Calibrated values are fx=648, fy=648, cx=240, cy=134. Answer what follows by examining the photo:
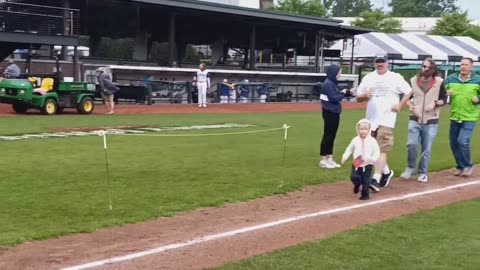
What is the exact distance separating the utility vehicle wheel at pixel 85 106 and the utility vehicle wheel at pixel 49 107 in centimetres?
96

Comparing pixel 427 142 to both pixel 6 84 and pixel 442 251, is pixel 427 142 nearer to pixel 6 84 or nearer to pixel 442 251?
pixel 442 251

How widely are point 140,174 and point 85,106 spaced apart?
14732mm

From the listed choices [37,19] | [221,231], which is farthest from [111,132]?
[37,19]

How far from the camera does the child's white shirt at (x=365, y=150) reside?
29.5 ft

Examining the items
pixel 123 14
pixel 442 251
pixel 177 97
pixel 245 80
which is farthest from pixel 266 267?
pixel 245 80

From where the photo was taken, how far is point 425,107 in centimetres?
1048

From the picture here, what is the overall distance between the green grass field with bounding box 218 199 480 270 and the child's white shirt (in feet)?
4.72

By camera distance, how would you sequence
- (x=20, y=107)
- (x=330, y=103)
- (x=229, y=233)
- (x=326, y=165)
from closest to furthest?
(x=229, y=233)
(x=330, y=103)
(x=326, y=165)
(x=20, y=107)

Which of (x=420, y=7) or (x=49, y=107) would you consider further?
(x=420, y=7)

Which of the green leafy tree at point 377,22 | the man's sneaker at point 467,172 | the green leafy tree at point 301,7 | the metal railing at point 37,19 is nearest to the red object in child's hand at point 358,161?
the man's sneaker at point 467,172

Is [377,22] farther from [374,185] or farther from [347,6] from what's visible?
[347,6]

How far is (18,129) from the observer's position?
17.6 m

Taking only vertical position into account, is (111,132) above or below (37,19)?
below

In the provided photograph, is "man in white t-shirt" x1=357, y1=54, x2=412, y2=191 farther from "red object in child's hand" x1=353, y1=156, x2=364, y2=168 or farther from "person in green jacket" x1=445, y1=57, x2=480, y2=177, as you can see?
"person in green jacket" x1=445, y1=57, x2=480, y2=177
